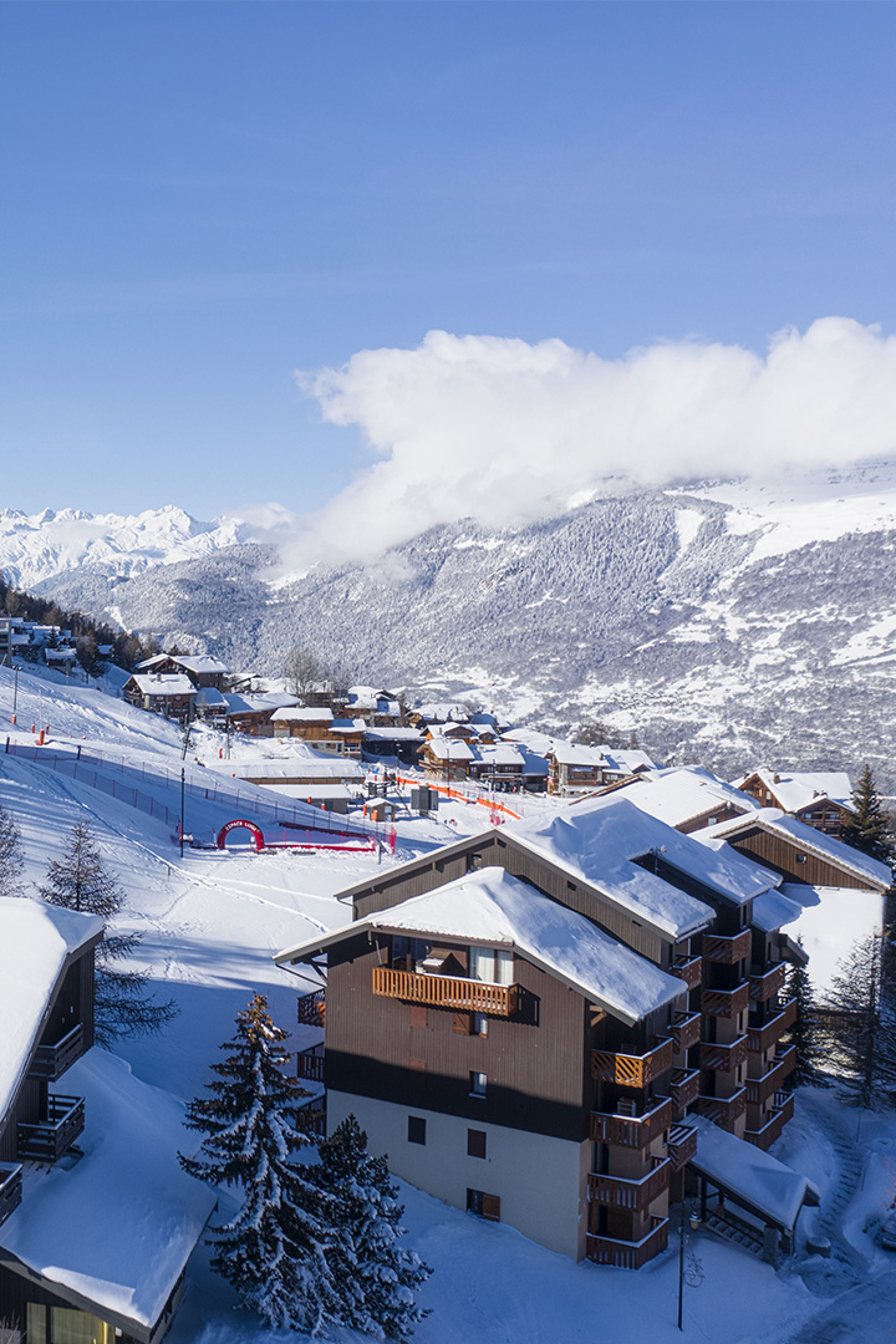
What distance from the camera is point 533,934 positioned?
25875mm

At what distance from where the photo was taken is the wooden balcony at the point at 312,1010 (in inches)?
1259

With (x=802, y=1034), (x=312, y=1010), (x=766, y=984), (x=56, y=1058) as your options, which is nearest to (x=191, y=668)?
(x=802, y=1034)

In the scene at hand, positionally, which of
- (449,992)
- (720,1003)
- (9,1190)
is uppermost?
(449,992)

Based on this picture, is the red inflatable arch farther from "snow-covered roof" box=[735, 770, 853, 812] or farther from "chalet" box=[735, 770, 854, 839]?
"snow-covered roof" box=[735, 770, 853, 812]

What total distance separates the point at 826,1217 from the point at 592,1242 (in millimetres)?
→ 13209

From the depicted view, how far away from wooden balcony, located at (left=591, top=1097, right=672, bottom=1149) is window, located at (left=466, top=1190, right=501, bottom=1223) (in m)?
2.99

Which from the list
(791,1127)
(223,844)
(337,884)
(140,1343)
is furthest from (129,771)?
(140,1343)

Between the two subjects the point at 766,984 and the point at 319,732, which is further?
the point at 319,732

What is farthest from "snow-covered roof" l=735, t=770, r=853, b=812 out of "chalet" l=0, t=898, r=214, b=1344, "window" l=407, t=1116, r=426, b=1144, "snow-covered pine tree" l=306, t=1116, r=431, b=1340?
"chalet" l=0, t=898, r=214, b=1344

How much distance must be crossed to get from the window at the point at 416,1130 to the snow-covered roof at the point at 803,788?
71.9 meters

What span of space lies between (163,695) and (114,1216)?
119181mm

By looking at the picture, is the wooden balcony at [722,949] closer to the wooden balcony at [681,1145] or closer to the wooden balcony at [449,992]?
the wooden balcony at [681,1145]

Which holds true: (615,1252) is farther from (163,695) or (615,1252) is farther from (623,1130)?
(163,695)

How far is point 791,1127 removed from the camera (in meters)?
40.9
